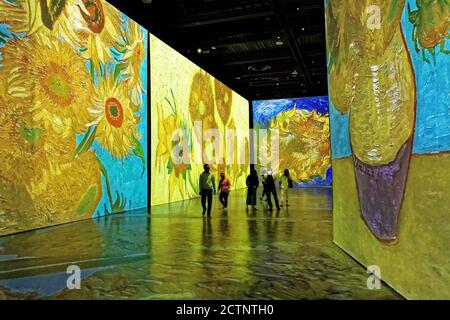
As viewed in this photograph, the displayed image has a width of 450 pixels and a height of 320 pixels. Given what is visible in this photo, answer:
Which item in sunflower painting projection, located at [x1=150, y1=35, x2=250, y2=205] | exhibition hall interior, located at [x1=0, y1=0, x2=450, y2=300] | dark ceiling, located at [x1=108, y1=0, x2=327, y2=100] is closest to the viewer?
exhibition hall interior, located at [x1=0, y1=0, x2=450, y2=300]

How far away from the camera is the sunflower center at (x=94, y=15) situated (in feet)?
27.8

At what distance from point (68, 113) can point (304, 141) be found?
16919mm

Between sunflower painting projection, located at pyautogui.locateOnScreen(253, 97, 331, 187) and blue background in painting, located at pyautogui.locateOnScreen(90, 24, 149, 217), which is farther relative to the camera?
sunflower painting projection, located at pyautogui.locateOnScreen(253, 97, 331, 187)

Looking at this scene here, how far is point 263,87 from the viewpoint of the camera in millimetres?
21016

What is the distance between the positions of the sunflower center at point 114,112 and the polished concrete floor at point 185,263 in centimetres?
361

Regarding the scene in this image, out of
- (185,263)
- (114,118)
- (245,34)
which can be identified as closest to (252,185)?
(114,118)

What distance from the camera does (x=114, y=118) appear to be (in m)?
9.40

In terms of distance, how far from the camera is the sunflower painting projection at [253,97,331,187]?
2136cm

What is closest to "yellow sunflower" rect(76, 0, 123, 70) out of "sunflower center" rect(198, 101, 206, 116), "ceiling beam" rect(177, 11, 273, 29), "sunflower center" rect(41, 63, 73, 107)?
"sunflower center" rect(41, 63, 73, 107)

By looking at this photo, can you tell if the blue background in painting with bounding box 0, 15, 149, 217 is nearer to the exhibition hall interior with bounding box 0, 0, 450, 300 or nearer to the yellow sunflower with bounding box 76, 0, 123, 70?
the exhibition hall interior with bounding box 0, 0, 450, 300

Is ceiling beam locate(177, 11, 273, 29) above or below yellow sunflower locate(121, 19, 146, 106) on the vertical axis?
above

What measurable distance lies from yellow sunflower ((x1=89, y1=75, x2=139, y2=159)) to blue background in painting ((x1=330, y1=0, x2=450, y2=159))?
315 inches

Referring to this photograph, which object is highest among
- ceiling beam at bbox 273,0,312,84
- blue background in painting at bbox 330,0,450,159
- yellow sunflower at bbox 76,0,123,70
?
ceiling beam at bbox 273,0,312,84
